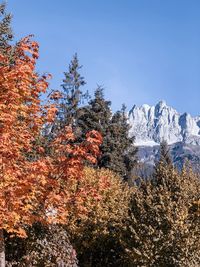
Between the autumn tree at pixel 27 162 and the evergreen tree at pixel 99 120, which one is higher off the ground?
the evergreen tree at pixel 99 120

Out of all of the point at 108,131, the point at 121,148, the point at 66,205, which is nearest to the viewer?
the point at 66,205

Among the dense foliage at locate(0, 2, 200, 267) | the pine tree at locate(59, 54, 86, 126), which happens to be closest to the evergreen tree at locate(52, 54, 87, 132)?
the pine tree at locate(59, 54, 86, 126)

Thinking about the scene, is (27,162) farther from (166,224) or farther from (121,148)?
(121,148)

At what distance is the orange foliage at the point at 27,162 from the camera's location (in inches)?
480

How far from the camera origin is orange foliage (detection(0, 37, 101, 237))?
40.0ft

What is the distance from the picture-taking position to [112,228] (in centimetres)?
1838

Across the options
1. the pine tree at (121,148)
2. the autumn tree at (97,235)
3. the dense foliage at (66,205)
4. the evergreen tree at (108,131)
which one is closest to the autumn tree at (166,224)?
the dense foliage at (66,205)

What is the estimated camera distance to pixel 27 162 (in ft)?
46.0

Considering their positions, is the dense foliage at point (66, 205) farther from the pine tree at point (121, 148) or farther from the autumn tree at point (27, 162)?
the pine tree at point (121, 148)

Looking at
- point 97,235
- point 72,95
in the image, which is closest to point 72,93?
point 72,95

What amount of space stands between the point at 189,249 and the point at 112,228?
21.1ft

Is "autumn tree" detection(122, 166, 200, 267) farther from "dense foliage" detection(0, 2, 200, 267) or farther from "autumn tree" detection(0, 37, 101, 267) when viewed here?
"autumn tree" detection(0, 37, 101, 267)

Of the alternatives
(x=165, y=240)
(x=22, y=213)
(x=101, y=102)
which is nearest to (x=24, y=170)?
(x=22, y=213)

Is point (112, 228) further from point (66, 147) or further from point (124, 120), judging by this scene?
point (124, 120)
